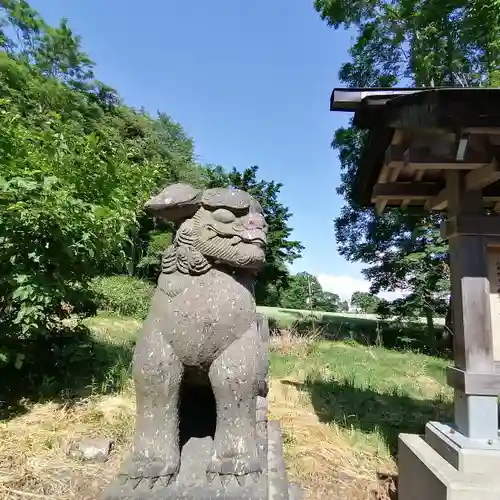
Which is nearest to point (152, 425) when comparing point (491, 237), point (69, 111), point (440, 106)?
point (440, 106)

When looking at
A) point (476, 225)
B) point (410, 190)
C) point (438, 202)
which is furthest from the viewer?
point (410, 190)

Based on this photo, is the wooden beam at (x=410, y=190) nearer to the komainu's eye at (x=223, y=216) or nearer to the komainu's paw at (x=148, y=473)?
the komainu's eye at (x=223, y=216)

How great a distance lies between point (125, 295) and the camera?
1050 centimetres

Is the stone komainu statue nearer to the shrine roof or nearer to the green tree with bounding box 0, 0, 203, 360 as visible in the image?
the shrine roof

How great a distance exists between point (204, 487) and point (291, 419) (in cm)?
314

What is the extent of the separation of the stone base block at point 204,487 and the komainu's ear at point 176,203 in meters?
1.03

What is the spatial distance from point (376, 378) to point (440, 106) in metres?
4.83

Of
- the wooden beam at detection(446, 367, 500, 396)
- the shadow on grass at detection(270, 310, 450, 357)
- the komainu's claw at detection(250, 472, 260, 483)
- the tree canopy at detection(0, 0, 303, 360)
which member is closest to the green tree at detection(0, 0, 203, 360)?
the tree canopy at detection(0, 0, 303, 360)

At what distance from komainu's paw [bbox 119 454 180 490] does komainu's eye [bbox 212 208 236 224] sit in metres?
0.98

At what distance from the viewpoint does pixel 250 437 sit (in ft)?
5.23

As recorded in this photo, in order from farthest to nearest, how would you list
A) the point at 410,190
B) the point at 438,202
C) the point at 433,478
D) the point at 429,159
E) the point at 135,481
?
1. the point at 410,190
2. the point at 438,202
3. the point at 429,159
4. the point at 433,478
5. the point at 135,481

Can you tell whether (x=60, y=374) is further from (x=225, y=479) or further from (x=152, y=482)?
(x=225, y=479)

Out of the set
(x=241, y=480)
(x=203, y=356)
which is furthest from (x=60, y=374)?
(x=241, y=480)

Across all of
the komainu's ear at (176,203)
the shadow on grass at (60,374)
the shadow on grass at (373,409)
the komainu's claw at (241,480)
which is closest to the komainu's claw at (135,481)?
the komainu's claw at (241,480)
